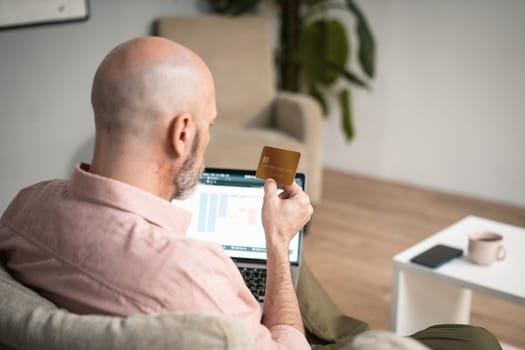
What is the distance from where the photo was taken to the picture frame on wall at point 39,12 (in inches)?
108

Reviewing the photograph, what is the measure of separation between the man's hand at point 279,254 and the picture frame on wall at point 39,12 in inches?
70.0

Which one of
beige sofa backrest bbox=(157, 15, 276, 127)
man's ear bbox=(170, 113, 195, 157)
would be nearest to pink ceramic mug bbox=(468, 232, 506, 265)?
man's ear bbox=(170, 113, 195, 157)

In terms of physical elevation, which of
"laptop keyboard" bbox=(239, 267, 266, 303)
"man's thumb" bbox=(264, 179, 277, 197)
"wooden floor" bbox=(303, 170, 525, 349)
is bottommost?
"wooden floor" bbox=(303, 170, 525, 349)

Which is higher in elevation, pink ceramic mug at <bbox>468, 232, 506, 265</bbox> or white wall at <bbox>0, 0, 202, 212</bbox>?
white wall at <bbox>0, 0, 202, 212</bbox>

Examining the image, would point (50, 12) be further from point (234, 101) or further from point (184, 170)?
point (184, 170)

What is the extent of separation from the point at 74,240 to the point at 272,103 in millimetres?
2500

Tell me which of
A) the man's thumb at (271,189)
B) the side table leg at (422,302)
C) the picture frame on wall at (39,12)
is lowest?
the side table leg at (422,302)

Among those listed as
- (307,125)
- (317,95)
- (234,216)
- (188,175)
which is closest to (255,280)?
(234,216)

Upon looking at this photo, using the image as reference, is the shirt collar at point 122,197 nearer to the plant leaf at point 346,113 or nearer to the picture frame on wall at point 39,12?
the picture frame on wall at point 39,12

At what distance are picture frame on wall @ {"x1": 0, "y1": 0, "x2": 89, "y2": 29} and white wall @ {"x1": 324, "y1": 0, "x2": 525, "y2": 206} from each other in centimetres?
164

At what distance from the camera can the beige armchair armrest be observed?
3.26m

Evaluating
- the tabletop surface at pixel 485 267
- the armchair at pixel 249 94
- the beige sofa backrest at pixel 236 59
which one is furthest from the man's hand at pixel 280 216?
the beige sofa backrest at pixel 236 59

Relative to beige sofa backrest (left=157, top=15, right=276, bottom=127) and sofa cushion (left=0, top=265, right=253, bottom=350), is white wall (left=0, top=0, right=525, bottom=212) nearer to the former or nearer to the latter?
beige sofa backrest (left=157, top=15, right=276, bottom=127)

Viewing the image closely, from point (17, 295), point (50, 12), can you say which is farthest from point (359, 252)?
point (17, 295)
